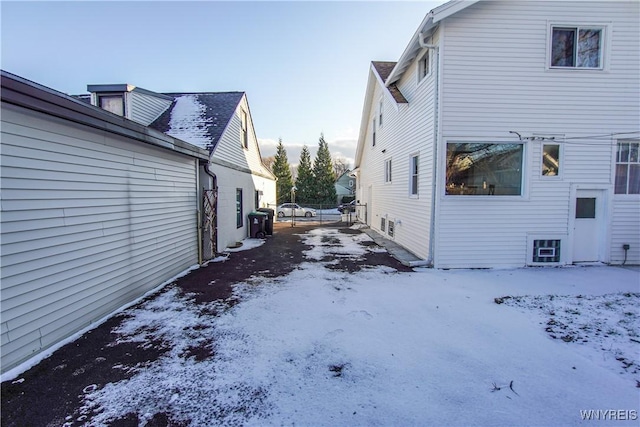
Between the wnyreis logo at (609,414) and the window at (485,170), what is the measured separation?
192 inches

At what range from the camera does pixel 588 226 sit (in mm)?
6980

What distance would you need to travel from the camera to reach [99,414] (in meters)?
2.35

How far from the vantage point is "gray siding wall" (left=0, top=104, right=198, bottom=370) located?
2.98 m

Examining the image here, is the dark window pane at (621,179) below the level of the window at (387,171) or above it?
below

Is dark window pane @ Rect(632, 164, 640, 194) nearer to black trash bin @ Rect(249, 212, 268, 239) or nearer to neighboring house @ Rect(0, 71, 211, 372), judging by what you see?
neighboring house @ Rect(0, 71, 211, 372)

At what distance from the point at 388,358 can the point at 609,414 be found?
1.78 m

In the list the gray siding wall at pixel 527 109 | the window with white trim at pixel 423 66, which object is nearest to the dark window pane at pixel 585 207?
the gray siding wall at pixel 527 109

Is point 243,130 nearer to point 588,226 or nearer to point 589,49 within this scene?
point 589,49

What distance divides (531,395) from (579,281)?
181 inches

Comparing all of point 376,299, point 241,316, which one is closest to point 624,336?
point 376,299

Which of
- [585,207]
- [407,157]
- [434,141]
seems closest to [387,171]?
[407,157]

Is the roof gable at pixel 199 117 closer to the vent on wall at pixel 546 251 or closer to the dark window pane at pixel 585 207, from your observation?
the vent on wall at pixel 546 251

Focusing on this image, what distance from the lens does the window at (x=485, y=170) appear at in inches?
266

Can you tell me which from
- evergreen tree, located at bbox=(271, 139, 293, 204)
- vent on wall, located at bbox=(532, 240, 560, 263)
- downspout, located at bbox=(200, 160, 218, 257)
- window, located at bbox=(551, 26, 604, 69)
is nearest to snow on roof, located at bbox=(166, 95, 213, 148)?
downspout, located at bbox=(200, 160, 218, 257)
